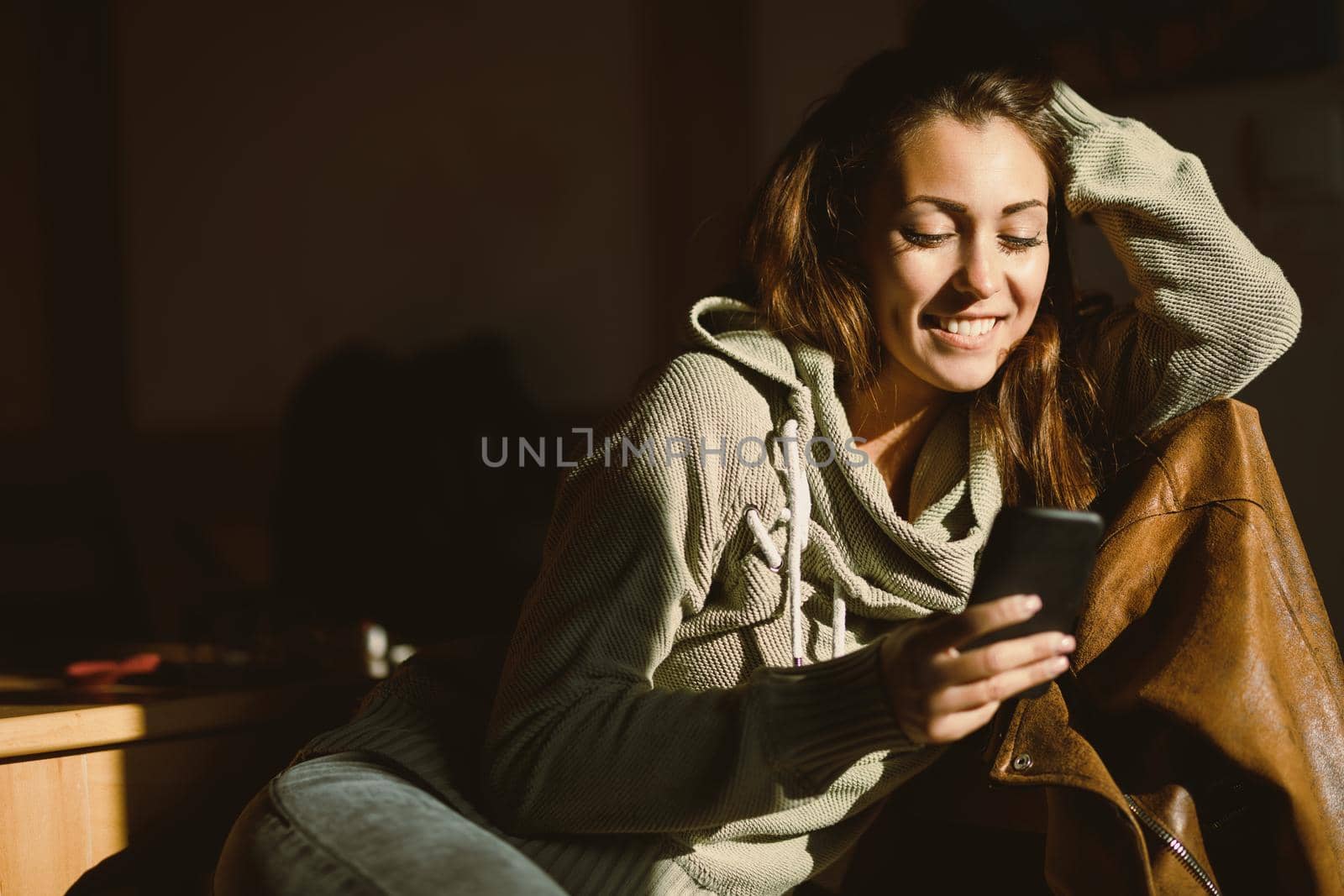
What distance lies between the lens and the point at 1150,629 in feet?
3.83

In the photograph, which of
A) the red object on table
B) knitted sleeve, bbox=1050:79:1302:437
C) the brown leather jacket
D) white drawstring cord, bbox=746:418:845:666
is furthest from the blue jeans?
knitted sleeve, bbox=1050:79:1302:437

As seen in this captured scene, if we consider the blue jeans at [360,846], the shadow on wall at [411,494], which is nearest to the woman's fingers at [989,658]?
the blue jeans at [360,846]

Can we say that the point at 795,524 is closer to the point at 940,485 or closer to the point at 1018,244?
the point at 940,485

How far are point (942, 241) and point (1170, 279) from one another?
0.26 m

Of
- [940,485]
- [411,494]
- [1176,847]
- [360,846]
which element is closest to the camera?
[360,846]

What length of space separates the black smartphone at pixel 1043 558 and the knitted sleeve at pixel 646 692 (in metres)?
0.12

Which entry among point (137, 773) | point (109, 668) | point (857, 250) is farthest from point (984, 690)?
point (109, 668)

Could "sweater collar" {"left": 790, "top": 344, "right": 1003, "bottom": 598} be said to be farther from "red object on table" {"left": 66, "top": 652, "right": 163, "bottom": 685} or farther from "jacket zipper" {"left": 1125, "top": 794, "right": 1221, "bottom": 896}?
"red object on table" {"left": 66, "top": 652, "right": 163, "bottom": 685}

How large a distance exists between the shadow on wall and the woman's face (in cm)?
139

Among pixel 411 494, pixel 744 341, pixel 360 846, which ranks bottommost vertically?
pixel 411 494

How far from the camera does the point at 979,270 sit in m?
1.20

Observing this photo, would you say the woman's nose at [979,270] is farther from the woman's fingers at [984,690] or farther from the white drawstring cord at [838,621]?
the woman's fingers at [984,690]

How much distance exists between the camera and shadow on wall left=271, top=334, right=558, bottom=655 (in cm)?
262

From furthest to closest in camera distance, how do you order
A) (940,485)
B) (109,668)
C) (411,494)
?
(411,494) < (109,668) < (940,485)
